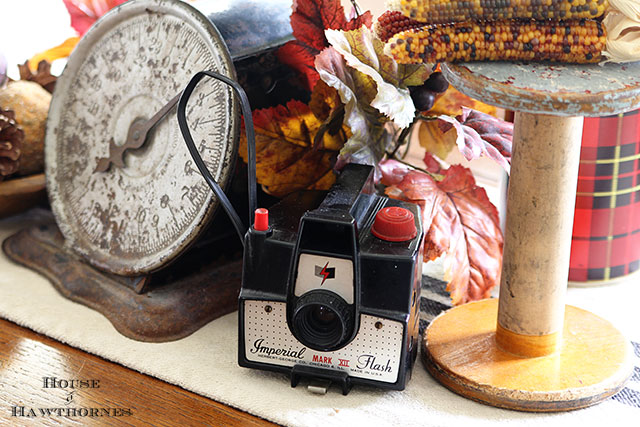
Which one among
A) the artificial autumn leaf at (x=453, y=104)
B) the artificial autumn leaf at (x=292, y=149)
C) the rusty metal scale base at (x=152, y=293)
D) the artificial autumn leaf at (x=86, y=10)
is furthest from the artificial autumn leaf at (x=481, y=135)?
the artificial autumn leaf at (x=86, y=10)

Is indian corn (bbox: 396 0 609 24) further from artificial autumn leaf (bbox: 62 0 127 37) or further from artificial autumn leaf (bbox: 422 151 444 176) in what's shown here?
artificial autumn leaf (bbox: 62 0 127 37)

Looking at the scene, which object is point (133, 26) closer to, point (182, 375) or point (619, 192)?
point (182, 375)

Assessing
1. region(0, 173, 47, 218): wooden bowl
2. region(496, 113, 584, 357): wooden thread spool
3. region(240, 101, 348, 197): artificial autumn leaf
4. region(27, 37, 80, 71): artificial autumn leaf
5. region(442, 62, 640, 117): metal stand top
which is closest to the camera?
region(442, 62, 640, 117): metal stand top

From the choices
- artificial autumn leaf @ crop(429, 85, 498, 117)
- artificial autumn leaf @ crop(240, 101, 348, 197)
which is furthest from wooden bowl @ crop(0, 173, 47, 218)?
artificial autumn leaf @ crop(429, 85, 498, 117)

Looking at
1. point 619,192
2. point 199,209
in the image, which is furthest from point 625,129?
point 199,209

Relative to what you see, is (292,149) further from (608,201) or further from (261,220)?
(608,201)

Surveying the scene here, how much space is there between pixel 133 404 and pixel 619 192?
2.46ft

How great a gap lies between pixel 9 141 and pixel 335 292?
0.64 meters

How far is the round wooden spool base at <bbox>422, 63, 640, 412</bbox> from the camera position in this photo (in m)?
0.87

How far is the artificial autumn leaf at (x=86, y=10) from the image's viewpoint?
142 centimetres

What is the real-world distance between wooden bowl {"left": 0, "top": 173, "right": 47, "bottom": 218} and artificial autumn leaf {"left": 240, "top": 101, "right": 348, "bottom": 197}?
448 millimetres

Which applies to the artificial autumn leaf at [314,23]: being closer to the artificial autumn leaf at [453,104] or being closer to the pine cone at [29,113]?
the artificial autumn leaf at [453,104]

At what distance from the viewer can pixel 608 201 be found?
4.02 feet

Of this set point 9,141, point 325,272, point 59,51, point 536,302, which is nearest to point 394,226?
point 325,272
